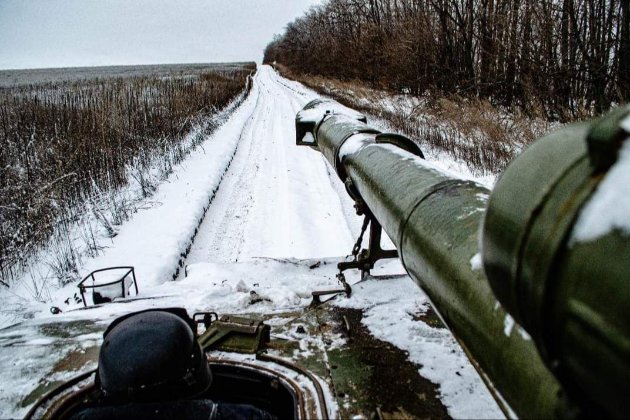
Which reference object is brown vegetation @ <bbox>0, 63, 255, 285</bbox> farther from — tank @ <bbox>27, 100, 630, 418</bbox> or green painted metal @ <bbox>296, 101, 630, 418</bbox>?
green painted metal @ <bbox>296, 101, 630, 418</bbox>

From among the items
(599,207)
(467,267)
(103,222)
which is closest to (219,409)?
(467,267)

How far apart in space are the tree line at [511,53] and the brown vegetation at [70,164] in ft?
23.9

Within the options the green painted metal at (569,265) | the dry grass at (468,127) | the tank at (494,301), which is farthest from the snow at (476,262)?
the dry grass at (468,127)

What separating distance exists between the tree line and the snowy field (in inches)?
196

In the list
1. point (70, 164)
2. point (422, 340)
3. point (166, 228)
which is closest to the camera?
point (422, 340)

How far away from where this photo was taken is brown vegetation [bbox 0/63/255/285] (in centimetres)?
594

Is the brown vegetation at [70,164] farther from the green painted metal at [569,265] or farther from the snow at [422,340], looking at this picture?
the green painted metal at [569,265]

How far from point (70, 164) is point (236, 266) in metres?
4.72

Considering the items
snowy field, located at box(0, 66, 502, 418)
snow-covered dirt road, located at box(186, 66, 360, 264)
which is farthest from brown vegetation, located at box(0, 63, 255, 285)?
snow-covered dirt road, located at box(186, 66, 360, 264)

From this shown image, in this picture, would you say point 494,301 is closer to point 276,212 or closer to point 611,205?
point 611,205

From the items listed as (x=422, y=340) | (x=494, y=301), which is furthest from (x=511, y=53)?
(x=494, y=301)

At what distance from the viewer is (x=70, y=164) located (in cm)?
764

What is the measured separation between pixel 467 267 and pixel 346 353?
0.90m

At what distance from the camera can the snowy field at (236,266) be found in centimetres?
209
